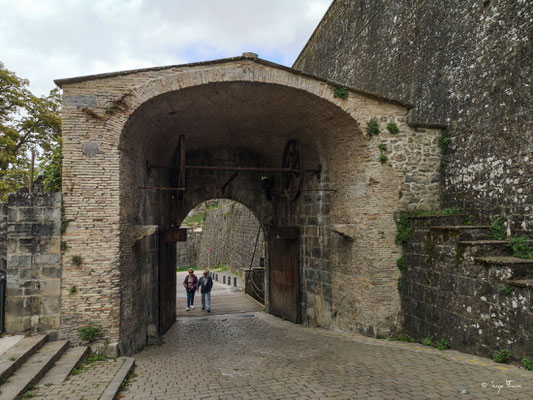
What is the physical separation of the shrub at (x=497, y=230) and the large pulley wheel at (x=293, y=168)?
3734mm

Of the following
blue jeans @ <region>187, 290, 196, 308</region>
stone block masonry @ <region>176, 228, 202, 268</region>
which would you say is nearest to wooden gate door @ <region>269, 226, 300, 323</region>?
blue jeans @ <region>187, 290, 196, 308</region>

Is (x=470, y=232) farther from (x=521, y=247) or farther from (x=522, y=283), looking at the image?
(x=522, y=283)

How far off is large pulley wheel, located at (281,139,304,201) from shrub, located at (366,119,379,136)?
1.75 meters

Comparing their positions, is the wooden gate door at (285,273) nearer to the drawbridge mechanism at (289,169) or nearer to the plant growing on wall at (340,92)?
the drawbridge mechanism at (289,169)

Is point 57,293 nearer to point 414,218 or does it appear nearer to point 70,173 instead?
point 70,173

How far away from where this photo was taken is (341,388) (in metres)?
4.56

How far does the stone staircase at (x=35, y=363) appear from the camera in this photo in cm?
430

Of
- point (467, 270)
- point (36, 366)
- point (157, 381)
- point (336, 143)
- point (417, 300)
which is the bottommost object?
point (157, 381)

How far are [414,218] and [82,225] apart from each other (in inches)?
227

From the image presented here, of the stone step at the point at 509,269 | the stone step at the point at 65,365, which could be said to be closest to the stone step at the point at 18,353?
the stone step at the point at 65,365

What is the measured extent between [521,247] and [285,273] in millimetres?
5820

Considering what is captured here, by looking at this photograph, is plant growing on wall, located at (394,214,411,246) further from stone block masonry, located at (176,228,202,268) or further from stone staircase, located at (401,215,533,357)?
stone block masonry, located at (176,228,202,268)

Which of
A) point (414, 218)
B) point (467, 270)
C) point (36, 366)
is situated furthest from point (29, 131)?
point (467, 270)

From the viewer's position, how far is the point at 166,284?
28.9 ft
